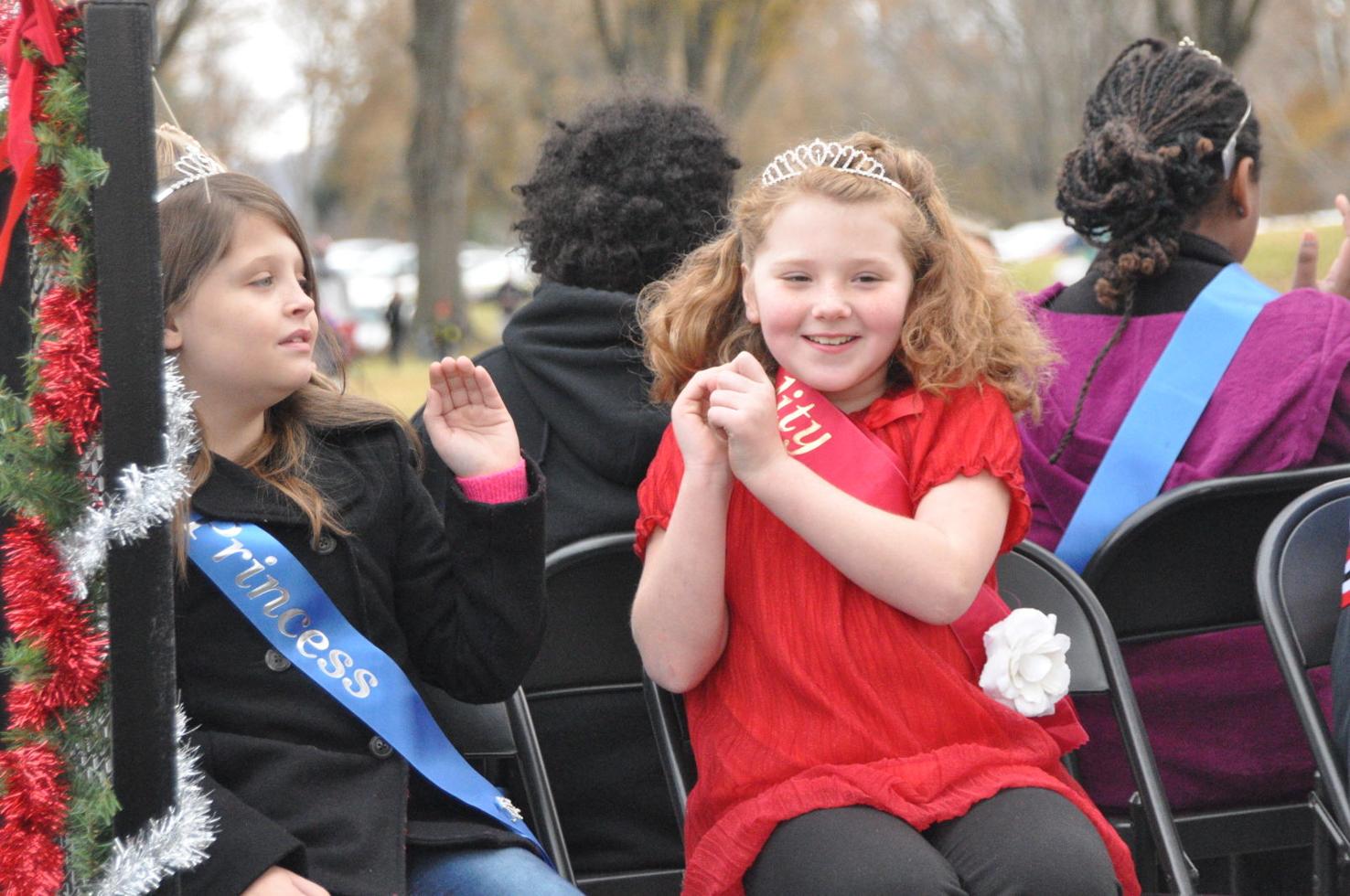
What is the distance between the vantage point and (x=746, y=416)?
2121mm

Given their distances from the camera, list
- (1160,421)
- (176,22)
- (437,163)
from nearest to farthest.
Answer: (1160,421), (176,22), (437,163)

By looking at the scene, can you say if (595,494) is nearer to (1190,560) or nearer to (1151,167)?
(1190,560)

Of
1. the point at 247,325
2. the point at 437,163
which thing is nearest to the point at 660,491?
the point at 247,325

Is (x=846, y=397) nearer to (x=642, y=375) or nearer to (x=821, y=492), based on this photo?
(x=821, y=492)

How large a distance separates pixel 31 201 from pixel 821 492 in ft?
3.52

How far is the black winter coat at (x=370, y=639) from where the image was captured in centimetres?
208

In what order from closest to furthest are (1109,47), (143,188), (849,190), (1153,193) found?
(143,188), (849,190), (1153,193), (1109,47)

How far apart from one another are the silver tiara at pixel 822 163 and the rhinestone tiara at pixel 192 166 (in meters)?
0.85

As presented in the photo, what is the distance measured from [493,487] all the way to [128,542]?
0.73 m

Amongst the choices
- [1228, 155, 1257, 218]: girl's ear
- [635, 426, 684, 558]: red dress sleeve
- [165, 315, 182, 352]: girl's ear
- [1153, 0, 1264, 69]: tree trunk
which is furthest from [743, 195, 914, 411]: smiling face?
[1153, 0, 1264, 69]: tree trunk

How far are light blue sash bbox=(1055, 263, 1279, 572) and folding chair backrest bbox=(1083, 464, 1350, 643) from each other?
0.11 metres

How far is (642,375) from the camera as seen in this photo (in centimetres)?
287

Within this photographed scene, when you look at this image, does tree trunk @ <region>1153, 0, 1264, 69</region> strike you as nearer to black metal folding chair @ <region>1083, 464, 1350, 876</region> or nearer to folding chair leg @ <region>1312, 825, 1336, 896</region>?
black metal folding chair @ <region>1083, 464, 1350, 876</region>

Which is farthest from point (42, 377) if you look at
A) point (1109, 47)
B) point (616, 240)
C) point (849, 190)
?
point (1109, 47)
